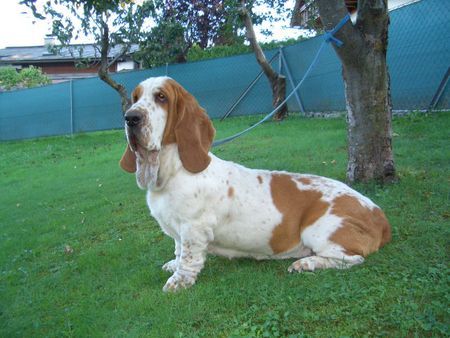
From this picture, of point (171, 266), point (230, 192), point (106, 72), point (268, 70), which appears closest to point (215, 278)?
point (171, 266)

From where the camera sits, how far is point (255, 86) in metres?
16.2

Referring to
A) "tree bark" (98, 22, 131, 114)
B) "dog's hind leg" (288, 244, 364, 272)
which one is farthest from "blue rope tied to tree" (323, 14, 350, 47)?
"tree bark" (98, 22, 131, 114)

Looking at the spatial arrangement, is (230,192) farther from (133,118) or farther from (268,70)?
(268,70)

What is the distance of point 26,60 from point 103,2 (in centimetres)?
3712

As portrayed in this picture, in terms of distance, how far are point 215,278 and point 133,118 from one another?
1435mm

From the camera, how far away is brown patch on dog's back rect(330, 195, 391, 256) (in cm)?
369

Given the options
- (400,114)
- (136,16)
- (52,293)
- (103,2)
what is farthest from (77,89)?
(52,293)

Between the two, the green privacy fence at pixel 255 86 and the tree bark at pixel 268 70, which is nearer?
the green privacy fence at pixel 255 86

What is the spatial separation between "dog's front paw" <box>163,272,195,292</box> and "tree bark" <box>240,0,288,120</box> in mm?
10889

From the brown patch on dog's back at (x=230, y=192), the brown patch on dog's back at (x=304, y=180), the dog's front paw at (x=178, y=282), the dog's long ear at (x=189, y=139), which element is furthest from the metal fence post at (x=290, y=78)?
the dog's front paw at (x=178, y=282)

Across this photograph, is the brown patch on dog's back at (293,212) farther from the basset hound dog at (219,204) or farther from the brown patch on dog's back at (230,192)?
the brown patch on dog's back at (230,192)

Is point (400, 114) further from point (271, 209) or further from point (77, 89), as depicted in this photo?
point (77, 89)

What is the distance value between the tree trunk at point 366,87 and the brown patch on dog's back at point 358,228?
5.69 ft

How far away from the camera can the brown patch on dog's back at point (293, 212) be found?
388 centimetres
